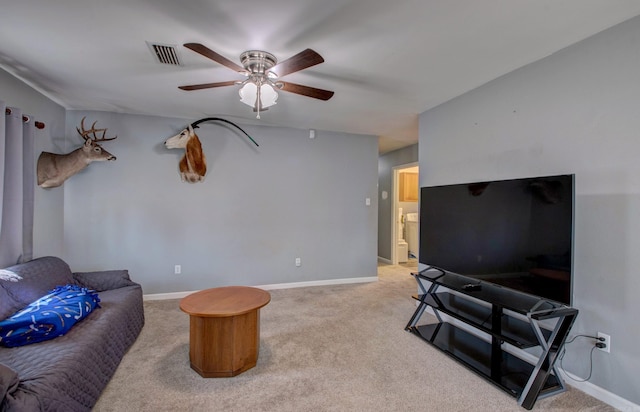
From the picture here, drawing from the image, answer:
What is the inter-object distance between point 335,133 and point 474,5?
3135 millimetres

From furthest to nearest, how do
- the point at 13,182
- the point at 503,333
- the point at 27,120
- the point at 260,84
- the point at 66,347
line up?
the point at 27,120, the point at 13,182, the point at 260,84, the point at 503,333, the point at 66,347

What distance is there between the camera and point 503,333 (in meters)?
2.18

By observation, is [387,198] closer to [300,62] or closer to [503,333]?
[503,333]

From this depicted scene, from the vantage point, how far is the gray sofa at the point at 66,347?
1432 millimetres

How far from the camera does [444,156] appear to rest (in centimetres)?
340

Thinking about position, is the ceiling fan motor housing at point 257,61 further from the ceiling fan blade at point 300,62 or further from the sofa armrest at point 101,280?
the sofa armrest at point 101,280

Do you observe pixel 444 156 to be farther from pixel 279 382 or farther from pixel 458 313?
pixel 279 382

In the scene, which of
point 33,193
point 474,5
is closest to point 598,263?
point 474,5

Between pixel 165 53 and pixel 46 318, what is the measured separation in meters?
2.04

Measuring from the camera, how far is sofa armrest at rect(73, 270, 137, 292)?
296cm

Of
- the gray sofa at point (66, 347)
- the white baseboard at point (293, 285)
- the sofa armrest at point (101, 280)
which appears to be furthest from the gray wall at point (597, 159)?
the sofa armrest at point (101, 280)

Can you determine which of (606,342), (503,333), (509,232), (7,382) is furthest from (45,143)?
(606,342)

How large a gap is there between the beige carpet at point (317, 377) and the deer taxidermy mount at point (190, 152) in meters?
1.79

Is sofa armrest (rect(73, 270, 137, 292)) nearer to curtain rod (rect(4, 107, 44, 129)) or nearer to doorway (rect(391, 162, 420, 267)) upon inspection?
curtain rod (rect(4, 107, 44, 129))
